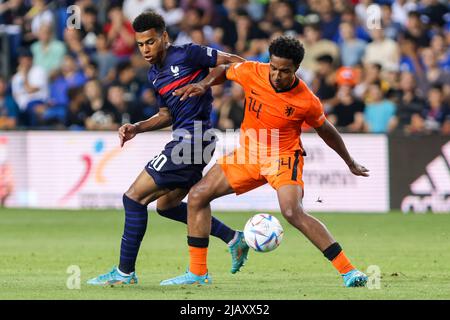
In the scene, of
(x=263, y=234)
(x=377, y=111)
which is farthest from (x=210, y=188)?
(x=377, y=111)

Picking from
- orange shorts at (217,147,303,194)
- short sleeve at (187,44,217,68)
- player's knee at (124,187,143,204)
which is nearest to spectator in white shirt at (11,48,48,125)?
short sleeve at (187,44,217,68)

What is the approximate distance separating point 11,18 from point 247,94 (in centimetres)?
1399

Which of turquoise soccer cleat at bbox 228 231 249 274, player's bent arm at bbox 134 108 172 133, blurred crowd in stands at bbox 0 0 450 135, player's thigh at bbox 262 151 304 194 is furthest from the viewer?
blurred crowd in stands at bbox 0 0 450 135

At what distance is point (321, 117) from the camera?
967cm

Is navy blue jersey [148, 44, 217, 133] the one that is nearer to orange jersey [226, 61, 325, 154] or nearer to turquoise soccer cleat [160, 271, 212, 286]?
orange jersey [226, 61, 325, 154]

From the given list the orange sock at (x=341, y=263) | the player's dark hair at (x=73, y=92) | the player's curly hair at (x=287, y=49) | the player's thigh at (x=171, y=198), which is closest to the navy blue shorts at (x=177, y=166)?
the player's thigh at (x=171, y=198)

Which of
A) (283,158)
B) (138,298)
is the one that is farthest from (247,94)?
(138,298)

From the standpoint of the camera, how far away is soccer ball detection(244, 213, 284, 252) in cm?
983

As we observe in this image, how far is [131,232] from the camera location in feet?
33.0

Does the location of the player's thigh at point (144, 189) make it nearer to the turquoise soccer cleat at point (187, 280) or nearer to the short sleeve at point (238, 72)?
the turquoise soccer cleat at point (187, 280)

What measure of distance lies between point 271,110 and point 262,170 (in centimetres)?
53

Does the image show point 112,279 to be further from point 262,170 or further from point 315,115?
point 315,115
